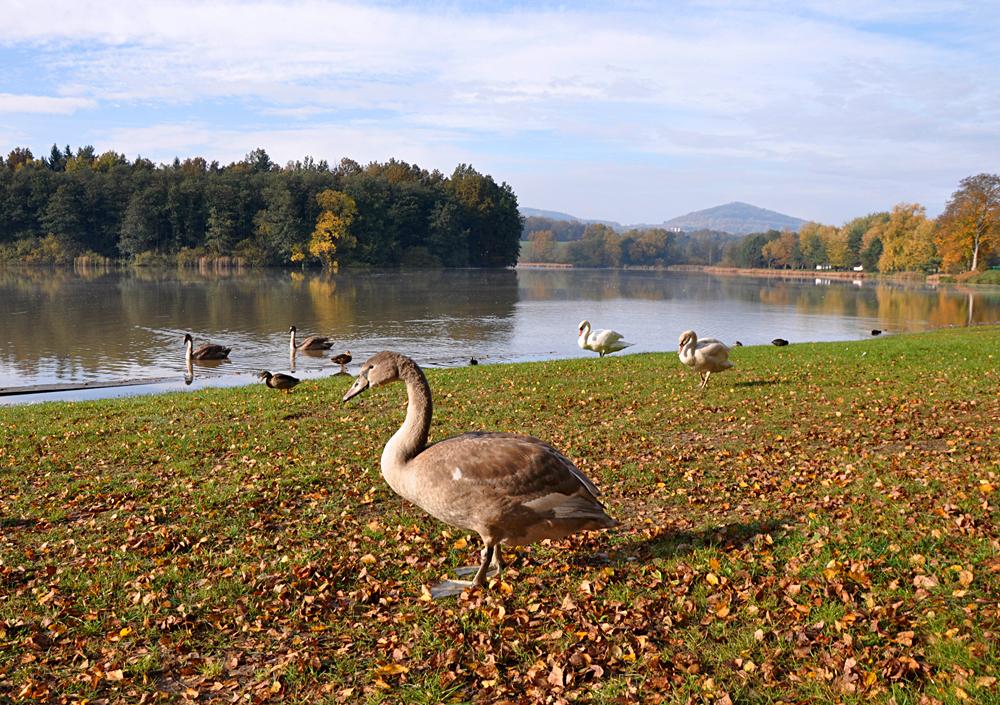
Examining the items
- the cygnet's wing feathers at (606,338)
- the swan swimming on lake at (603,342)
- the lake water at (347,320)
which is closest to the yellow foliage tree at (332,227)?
the lake water at (347,320)

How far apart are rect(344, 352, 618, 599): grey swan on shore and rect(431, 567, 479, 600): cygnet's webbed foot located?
0.03ft

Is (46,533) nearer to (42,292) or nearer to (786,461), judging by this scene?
(786,461)

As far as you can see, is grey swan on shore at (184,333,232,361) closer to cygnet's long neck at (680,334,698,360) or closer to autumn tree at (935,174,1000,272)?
cygnet's long neck at (680,334,698,360)

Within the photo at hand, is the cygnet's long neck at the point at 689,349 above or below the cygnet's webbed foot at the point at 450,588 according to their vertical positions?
above

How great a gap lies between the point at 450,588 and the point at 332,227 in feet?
392

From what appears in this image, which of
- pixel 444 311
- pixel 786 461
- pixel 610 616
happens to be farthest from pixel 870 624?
pixel 444 311

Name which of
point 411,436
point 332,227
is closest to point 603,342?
point 411,436

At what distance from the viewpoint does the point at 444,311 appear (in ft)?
198

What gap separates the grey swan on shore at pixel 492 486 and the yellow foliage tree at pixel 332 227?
11753cm

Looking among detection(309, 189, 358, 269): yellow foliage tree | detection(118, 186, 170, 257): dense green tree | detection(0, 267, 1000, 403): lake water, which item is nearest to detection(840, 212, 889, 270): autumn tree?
detection(0, 267, 1000, 403): lake water

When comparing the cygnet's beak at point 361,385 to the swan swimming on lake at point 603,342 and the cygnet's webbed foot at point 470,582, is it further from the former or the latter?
the swan swimming on lake at point 603,342

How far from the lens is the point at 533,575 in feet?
24.8

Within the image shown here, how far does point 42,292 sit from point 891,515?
75561 millimetres

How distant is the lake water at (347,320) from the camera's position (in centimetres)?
3288
